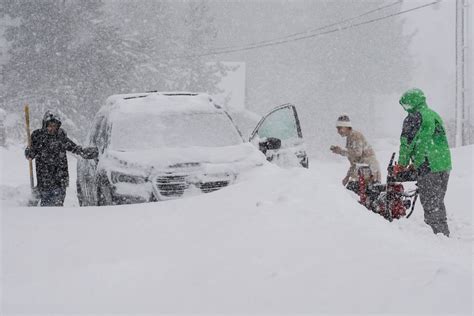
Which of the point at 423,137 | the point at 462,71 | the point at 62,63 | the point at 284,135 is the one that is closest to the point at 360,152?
the point at 284,135

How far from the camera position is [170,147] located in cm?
702

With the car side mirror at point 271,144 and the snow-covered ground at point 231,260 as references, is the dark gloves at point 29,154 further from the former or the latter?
the car side mirror at point 271,144

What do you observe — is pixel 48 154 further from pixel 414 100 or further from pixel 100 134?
pixel 414 100

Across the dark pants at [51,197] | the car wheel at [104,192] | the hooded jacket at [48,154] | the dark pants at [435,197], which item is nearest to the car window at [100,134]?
the hooded jacket at [48,154]

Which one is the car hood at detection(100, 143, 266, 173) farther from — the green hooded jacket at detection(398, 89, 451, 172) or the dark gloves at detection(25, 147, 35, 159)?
the green hooded jacket at detection(398, 89, 451, 172)

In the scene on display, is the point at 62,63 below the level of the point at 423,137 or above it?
above

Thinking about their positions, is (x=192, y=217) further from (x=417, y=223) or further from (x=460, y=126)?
(x=460, y=126)

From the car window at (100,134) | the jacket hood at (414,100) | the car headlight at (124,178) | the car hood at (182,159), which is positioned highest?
the jacket hood at (414,100)

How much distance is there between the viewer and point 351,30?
2147 inches

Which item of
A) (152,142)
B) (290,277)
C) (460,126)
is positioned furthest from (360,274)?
(460,126)

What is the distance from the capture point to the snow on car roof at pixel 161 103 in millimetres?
7762

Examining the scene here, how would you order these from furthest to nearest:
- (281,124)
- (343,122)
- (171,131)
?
1. (281,124)
2. (343,122)
3. (171,131)

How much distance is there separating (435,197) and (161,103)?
12.0ft

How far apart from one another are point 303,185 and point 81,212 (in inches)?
77.7
